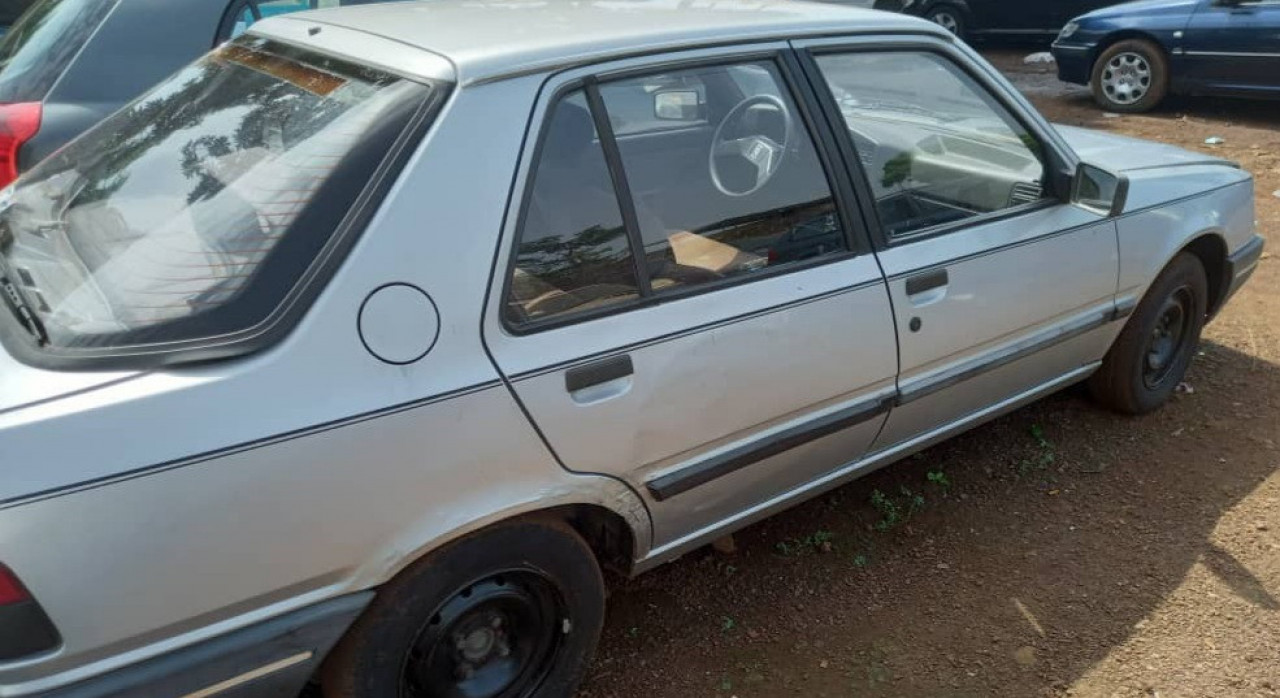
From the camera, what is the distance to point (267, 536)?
1.75m

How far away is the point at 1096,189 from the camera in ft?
10.4

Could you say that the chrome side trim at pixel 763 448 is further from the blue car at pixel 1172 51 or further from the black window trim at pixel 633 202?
the blue car at pixel 1172 51

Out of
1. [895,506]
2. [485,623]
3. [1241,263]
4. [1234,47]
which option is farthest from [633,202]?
[1234,47]

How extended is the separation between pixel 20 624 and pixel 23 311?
644 mm

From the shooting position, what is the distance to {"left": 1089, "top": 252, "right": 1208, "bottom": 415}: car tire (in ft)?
12.1

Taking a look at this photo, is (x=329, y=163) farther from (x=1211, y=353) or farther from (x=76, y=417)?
(x=1211, y=353)

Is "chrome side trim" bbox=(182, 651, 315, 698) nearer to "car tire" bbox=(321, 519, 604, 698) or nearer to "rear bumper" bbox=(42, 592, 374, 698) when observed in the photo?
"rear bumper" bbox=(42, 592, 374, 698)

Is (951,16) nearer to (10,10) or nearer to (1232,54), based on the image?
(1232,54)

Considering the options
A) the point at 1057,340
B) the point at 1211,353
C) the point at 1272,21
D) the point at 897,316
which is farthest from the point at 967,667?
the point at 1272,21

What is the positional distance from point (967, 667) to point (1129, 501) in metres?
1.17

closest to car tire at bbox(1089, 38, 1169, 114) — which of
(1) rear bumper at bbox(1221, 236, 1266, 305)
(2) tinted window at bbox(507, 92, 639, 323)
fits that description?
(1) rear bumper at bbox(1221, 236, 1266, 305)

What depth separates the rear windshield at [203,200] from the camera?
180 cm

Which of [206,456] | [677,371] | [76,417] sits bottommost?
[677,371]

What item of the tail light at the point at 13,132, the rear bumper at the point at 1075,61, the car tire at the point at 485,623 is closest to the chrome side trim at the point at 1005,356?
the car tire at the point at 485,623
